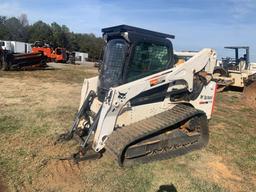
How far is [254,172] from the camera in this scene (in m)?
6.00

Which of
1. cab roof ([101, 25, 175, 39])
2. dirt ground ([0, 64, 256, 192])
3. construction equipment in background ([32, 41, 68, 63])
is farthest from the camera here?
construction equipment in background ([32, 41, 68, 63])

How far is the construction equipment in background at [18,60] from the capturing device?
21906mm

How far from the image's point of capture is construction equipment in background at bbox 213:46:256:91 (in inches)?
640

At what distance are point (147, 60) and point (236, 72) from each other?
11.9 meters

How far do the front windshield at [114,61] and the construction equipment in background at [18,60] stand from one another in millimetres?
16890

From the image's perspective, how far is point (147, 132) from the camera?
578 centimetres

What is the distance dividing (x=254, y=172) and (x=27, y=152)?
4197 millimetres

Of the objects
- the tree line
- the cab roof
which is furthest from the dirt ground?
the tree line

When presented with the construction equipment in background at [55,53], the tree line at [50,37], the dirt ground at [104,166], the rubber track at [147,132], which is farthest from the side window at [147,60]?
the tree line at [50,37]

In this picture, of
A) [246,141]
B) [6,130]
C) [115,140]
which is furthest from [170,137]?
[6,130]

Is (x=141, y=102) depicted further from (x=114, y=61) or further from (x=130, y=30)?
(x=130, y=30)

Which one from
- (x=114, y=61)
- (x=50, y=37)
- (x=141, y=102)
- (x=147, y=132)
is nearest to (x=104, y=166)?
(x=147, y=132)

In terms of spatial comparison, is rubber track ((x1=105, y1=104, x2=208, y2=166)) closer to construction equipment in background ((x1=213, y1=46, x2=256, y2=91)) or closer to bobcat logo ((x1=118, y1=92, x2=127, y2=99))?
bobcat logo ((x1=118, y1=92, x2=127, y2=99))

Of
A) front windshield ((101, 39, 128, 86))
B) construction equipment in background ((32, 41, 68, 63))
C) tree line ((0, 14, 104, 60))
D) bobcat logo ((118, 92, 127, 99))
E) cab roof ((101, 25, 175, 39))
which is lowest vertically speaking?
bobcat logo ((118, 92, 127, 99))
